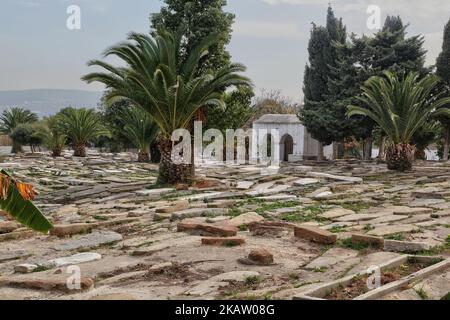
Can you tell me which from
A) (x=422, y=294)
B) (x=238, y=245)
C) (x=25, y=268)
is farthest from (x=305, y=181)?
(x=422, y=294)

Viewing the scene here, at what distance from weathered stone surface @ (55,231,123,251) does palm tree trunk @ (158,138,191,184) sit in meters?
6.17

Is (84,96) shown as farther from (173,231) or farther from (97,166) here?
(173,231)

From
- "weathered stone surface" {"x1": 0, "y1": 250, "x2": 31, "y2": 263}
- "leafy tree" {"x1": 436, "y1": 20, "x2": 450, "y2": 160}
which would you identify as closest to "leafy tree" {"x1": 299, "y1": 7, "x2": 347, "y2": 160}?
"leafy tree" {"x1": 436, "y1": 20, "x2": 450, "y2": 160}

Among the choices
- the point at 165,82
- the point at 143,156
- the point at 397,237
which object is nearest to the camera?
the point at 397,237

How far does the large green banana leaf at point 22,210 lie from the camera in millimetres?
4664

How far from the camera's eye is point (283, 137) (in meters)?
29.3

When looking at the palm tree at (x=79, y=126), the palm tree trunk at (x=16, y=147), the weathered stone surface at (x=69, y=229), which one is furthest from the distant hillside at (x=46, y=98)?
the weathered stone surface at (x=69, y=229)

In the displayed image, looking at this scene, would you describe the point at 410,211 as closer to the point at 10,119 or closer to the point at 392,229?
the point at 392,229

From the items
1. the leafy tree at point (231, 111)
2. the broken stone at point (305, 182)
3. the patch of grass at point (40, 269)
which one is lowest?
the patch of grass at point (40, 269)

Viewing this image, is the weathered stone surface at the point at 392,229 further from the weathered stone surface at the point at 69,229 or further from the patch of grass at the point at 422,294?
the weathered stone surface at the point at 69,229

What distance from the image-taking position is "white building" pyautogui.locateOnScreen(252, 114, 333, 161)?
93.6ft

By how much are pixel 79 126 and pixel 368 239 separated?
70.4ft

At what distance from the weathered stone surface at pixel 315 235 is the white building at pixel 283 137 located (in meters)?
21.6

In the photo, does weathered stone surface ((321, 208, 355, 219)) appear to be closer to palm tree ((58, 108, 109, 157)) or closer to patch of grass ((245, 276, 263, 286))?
patch of grass ((245, 276, 263, 286))
